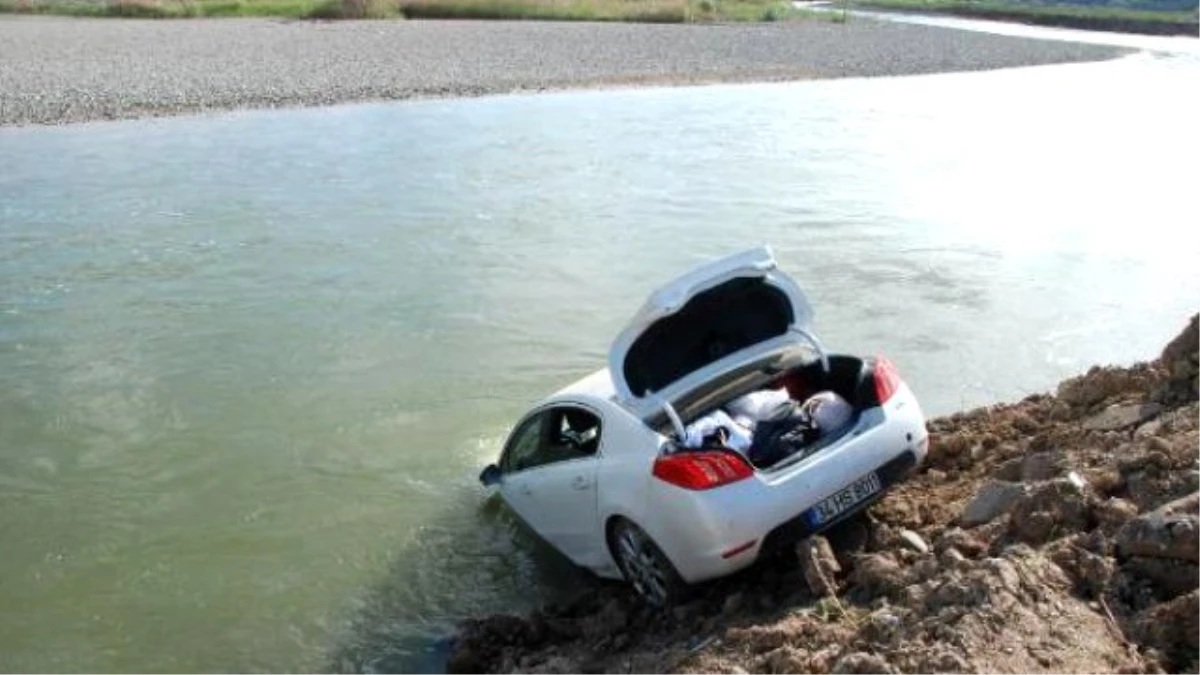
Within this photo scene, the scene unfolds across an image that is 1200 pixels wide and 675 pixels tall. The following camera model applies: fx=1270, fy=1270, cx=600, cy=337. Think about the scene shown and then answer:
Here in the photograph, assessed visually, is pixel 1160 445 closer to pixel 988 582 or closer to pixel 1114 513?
pixel 1114 513

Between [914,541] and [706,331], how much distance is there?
1.91 m

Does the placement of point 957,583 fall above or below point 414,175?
above

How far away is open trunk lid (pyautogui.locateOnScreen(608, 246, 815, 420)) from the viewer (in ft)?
25.5

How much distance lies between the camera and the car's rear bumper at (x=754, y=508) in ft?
22.6

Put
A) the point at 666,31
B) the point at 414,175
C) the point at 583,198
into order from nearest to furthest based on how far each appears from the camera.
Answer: the point at 583,198 < the point at 414,175 < the point at 666,31

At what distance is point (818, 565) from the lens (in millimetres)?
6914

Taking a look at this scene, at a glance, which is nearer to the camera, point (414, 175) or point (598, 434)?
point (598, 434)

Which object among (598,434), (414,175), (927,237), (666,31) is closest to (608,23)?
(666,31)

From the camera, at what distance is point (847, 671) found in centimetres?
554

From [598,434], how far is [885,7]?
89.0 metres

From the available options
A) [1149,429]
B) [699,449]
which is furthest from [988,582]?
[1149,429]

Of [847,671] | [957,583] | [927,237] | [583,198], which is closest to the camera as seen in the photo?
[847,671]

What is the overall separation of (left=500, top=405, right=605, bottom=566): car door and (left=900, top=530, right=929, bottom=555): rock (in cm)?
184

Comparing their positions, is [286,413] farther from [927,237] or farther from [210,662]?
[927,237]
